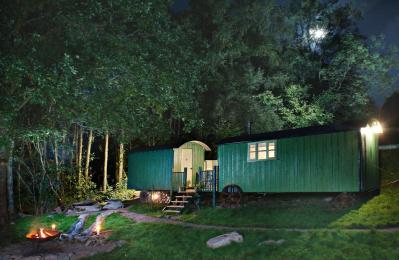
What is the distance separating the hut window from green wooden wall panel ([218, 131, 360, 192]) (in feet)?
0.79

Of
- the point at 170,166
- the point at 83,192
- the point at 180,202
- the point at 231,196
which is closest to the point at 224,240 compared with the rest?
the point at 231,196

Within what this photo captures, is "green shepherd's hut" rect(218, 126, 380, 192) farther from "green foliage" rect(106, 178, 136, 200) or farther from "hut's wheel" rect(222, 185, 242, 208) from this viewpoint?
"green foliage" rect(106, 178, 136, 200)

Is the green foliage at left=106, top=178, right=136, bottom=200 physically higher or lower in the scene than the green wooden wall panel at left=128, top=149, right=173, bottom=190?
lower

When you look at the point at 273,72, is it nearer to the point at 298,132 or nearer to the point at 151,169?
the point at 151,169

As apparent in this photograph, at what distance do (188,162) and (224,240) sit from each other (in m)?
10.5

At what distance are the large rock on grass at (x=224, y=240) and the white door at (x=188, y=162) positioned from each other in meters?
9.65

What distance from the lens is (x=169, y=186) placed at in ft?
74.6

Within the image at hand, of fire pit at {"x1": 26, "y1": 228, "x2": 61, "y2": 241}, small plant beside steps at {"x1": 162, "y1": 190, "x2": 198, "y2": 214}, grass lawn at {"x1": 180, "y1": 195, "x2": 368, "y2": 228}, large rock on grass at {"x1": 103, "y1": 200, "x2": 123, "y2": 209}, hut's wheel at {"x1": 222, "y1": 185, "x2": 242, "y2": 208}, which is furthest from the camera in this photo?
large rock on grass at {"x1": 103, "y1": 200, "x2": 123, "y2": 209}

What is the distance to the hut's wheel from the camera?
19.2 metres

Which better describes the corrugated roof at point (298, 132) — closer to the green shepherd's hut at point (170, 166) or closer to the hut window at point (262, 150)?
the hut window at point (262, 150)

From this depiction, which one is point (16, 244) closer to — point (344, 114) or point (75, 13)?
point (75, 13)

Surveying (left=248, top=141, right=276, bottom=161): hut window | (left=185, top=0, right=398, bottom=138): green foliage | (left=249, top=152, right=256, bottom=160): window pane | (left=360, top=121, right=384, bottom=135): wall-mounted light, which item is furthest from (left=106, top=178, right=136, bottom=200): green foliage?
(left=360, top=121, right=384, bottom=135): wall-mounted light

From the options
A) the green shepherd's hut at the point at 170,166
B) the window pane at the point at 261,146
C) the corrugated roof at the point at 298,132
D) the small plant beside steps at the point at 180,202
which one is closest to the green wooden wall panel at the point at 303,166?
the corrugated roof at the point at 298,132

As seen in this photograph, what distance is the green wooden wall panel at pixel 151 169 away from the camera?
2314 cm
